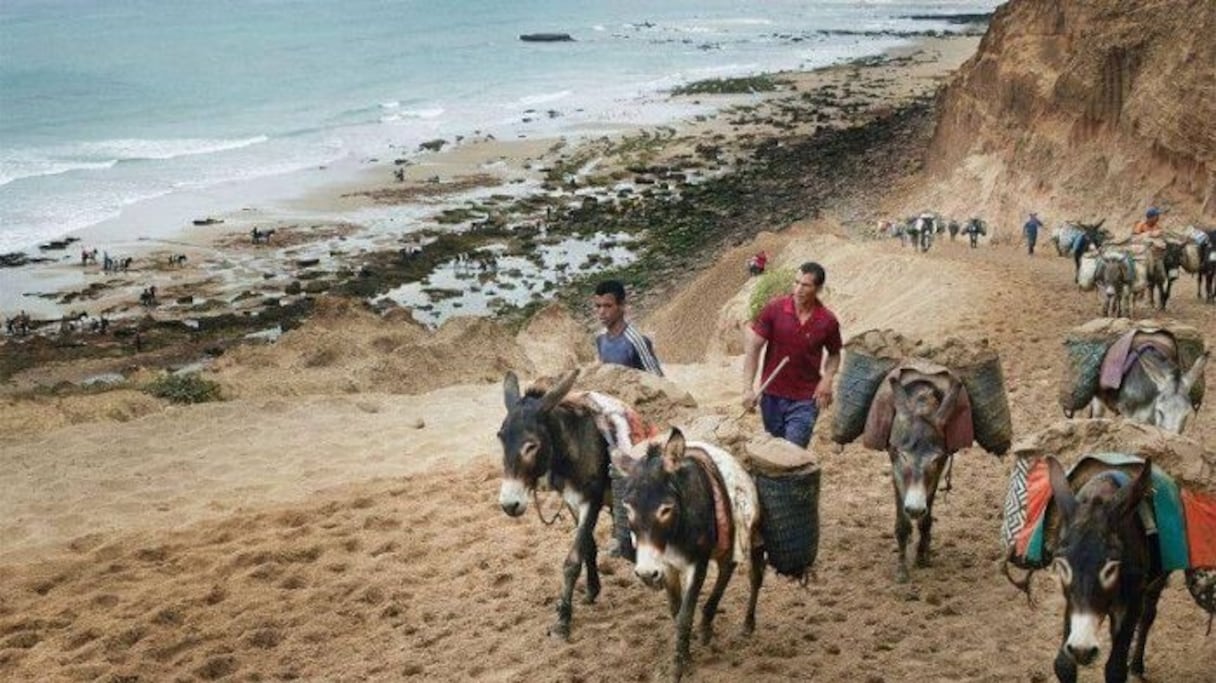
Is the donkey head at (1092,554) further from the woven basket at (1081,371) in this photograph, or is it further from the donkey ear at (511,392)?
the woven basket at (1081,371)

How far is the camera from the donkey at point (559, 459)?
7.13 m

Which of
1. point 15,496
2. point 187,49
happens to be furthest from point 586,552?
point 187,49

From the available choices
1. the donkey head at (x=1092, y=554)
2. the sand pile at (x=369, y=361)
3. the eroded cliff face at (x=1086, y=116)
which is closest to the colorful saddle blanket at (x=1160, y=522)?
the donkey head at (x=1092, y=554)

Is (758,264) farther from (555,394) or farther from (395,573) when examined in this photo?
(555,394)

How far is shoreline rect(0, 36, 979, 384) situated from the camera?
102 ft

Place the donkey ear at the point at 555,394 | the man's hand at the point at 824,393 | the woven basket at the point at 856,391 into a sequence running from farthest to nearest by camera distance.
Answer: the woven basket at the point at 856,391
the man's hand at the point at 824,393
the donkey ear at the point at 555,394

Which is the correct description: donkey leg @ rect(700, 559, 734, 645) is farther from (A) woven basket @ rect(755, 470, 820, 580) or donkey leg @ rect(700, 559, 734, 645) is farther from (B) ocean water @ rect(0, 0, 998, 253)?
(B) ocean water @ rect(0, 0, 998, 253)

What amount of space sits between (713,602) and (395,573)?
3.47 meters

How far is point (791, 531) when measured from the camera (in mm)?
7016

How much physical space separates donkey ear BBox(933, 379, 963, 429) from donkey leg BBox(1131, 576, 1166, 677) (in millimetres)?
1811

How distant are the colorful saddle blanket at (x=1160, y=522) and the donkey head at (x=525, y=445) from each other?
9.55 ft

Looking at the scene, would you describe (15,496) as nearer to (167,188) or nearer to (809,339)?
(809,339)

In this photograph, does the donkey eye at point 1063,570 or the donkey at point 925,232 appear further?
the donkey at point 925,232

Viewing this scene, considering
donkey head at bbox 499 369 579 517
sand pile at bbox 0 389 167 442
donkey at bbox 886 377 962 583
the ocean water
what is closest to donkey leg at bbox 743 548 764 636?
donkey at bbox 886 377 962 583
